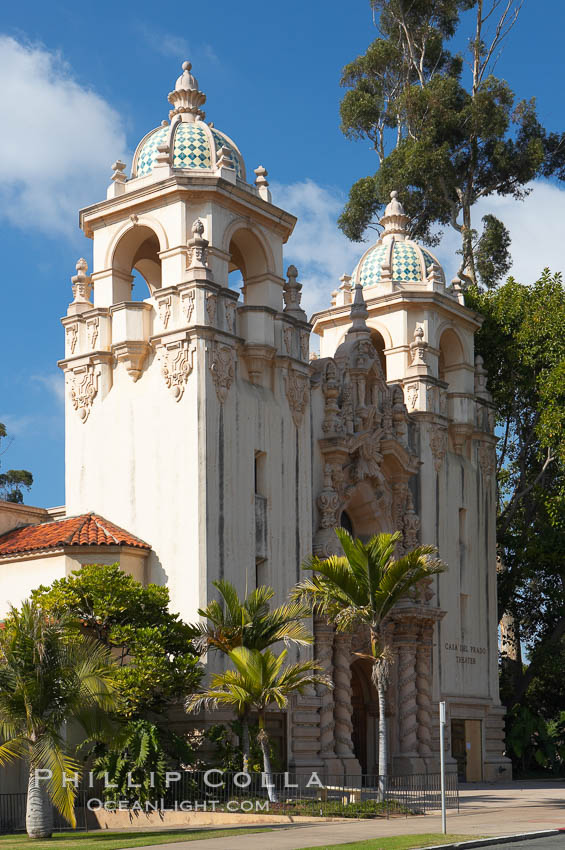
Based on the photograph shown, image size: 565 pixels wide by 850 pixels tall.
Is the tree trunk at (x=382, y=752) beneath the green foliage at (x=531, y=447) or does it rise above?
beneath

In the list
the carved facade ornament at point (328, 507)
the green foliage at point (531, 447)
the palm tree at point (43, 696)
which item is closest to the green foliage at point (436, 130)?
the green foliage at point (531, 447)

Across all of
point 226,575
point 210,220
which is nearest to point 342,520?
point 226,575

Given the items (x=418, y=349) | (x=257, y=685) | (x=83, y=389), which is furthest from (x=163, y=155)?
(x=257, y=685)

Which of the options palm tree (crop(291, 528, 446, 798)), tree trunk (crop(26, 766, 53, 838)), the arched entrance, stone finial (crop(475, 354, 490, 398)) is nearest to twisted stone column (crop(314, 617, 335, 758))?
the arched entrance

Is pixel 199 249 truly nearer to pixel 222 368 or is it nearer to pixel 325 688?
pixel 222 368

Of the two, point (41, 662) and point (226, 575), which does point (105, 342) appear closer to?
point (226, 575)

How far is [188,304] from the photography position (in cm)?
3003

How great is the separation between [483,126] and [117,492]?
28687 millimetres

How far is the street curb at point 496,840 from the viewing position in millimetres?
18938

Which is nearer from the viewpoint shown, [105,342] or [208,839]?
[208,839]

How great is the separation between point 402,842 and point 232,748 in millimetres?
7994

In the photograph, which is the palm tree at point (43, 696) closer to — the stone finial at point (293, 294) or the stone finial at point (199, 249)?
the stone finial at point (199, 249)

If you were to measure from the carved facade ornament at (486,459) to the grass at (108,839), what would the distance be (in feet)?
73.6

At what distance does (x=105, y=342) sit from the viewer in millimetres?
32156
